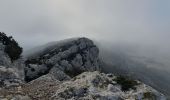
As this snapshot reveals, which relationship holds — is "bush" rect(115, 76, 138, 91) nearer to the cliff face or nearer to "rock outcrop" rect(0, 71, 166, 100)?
the cliff face

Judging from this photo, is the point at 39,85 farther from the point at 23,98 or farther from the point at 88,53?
the point at 88,53

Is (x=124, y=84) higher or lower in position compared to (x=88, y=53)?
higher

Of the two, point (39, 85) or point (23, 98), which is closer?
point (23, 98)

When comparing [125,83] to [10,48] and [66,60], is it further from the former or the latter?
[66,60]

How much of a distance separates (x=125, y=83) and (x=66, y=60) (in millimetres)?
74506

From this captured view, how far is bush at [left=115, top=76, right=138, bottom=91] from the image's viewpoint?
57.2 m

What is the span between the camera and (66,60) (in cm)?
13138

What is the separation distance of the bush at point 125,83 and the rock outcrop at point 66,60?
47240 mm

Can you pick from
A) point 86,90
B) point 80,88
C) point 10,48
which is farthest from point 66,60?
point 86,90

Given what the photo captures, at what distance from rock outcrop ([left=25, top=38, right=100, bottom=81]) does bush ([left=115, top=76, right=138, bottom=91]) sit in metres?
47.2

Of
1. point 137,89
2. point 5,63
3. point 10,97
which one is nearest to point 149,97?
point 137,89

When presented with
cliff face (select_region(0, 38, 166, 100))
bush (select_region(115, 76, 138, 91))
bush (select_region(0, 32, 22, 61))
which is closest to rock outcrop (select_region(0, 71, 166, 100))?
cliff face (select_region(0, 38, 166, 100))

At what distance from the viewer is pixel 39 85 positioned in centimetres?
5762

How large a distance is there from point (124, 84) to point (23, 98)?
14.9m
